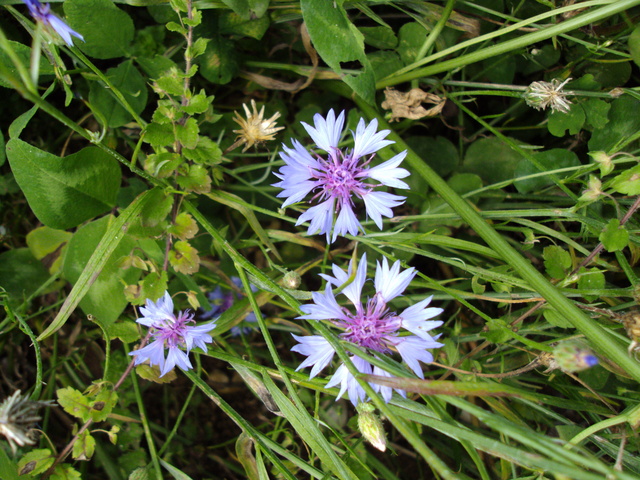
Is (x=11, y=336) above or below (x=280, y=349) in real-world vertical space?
below

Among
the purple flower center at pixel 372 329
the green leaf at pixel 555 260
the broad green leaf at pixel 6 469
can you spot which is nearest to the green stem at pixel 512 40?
the green leaf at pixel 555 260

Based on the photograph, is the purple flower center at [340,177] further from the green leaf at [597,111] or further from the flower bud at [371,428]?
the green leaf at [597,111]

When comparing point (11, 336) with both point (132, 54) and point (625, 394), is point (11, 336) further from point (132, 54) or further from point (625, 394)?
point (625, 394)

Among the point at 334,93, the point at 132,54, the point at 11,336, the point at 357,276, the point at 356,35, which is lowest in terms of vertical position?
the point at 11,336

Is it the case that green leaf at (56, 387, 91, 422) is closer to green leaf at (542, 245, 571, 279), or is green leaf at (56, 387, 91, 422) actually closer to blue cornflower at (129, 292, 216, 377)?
blue cornflower at (129, 292, 216, 377)

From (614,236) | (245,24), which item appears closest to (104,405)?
(245,24)

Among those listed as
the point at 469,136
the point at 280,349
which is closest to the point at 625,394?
the point at 469,136

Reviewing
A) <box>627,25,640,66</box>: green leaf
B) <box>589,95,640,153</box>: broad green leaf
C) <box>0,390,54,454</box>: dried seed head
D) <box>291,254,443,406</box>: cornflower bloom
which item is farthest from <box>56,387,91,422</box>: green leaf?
<box>627,25,640,66</box>: green leaf
